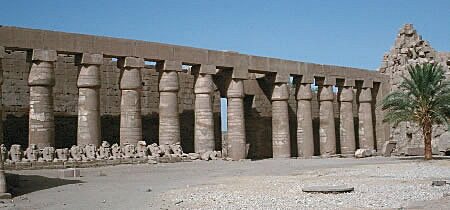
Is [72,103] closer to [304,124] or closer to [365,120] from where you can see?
[304,124]

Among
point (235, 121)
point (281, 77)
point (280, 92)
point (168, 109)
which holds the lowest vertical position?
point (235, 121)

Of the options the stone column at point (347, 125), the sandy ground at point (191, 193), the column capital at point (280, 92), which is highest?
the column capital at point (280, 92)

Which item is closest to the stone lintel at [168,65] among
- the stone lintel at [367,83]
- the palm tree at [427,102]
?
the palm tree at [427,102]

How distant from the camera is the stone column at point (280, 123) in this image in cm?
2473

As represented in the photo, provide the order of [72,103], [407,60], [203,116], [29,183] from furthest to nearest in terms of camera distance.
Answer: [407,60] < [72,103] < [203,116] < [29,183]

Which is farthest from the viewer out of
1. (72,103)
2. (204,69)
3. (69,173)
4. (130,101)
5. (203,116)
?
(72,103)

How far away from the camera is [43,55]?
59.9 ft

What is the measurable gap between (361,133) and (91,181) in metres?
18.9

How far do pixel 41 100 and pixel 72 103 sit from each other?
4889mm

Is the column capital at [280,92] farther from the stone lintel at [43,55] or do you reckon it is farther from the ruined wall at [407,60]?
the stone lintel at [43,55]

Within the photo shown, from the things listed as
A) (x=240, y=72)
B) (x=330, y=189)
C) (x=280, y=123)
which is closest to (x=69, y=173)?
(x=330, y=189)

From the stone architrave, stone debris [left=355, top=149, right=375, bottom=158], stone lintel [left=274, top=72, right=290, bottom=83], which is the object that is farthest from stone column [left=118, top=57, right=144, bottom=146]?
stone debris [left=355, top=149, right=375, bottom=158]

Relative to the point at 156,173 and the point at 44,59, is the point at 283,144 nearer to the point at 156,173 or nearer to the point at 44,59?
the point at 156,173

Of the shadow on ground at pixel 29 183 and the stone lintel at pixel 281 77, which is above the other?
the stone lintel at pixel 281 77
